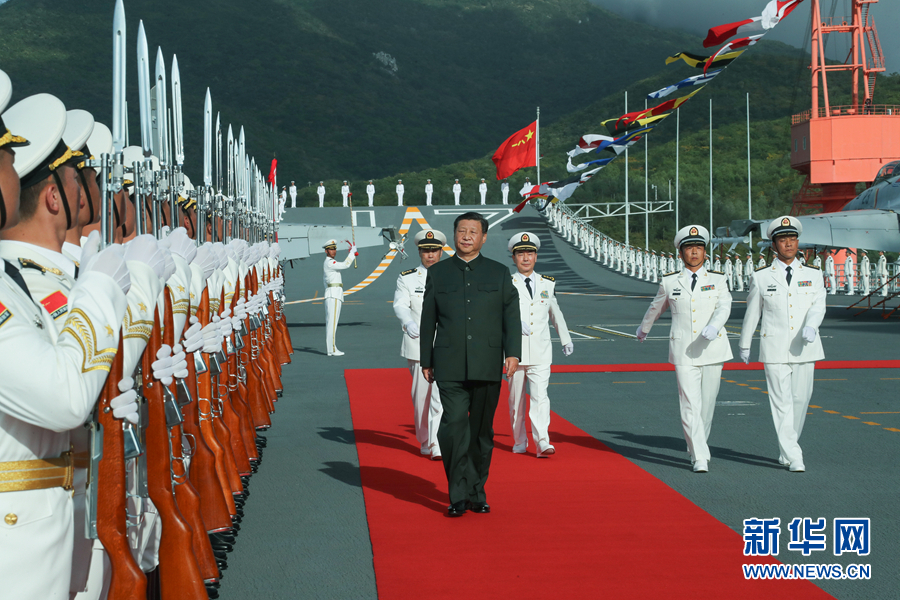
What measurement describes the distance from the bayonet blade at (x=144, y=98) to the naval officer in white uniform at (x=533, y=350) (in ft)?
11.6

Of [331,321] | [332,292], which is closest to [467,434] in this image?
[331,321]

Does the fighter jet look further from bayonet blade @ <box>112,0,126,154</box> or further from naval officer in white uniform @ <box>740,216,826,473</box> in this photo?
bayonet blade @ <box>112,0,126,154</box>

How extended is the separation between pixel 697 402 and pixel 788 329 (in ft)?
3.07

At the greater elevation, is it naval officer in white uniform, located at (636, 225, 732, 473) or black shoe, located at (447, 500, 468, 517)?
naval officer in white uniform, located at (636, 225, 732, 473)

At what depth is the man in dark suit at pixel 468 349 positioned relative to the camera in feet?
20.1

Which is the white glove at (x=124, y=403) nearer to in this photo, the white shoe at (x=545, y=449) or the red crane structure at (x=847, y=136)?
the white shoe at (x=545, y=449)

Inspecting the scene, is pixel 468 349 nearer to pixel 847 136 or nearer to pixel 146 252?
pixel 146 252

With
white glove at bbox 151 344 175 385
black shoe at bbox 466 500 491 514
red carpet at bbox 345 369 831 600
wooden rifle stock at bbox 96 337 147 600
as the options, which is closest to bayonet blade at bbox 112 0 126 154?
white glove at bbox 151 344 175 385

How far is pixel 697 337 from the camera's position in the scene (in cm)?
751

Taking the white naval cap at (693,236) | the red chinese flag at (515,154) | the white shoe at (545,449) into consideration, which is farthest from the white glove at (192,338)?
the red chinese flag at (515,154)

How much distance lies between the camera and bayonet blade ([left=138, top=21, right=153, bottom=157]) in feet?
15.5

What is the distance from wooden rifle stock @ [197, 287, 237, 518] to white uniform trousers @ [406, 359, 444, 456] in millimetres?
2597

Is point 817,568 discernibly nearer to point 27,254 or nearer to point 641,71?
point 27,254

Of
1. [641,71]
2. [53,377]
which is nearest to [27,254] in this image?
[53,377]
